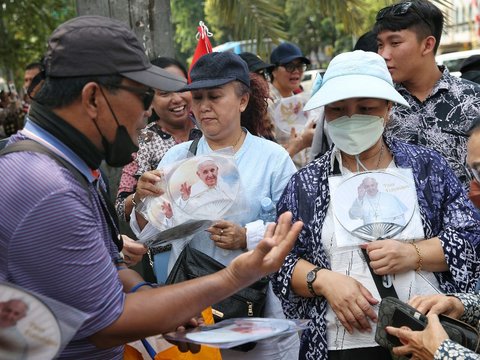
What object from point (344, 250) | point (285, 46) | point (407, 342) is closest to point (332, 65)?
point (344, 250)

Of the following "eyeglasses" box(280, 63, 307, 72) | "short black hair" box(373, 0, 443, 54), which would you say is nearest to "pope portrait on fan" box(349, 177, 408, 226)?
"short black hair" box(373, 0, 443, 54)

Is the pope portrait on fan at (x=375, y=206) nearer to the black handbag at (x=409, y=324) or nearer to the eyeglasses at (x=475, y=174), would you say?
the eyeglasses at (x=475, y=174)

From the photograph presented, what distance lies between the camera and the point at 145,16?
18.4ft

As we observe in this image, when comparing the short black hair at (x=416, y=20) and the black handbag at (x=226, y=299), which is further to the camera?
the short black hair at (x=416, y=20)

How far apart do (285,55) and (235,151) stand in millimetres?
4166

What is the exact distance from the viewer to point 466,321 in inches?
106

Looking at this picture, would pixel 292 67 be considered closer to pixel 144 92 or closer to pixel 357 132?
pixel 357 132

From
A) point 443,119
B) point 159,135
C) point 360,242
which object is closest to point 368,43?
point 443,119

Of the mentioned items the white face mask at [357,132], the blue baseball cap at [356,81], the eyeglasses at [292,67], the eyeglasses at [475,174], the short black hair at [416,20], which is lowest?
the eyeglasses at [475,174]

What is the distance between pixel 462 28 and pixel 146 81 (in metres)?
38.8

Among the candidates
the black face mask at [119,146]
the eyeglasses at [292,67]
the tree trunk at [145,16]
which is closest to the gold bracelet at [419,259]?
the black face mask at [119,146]

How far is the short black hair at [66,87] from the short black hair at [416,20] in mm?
2242

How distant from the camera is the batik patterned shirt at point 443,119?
12.3 feet

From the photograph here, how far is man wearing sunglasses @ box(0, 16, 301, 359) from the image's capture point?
1928mm
